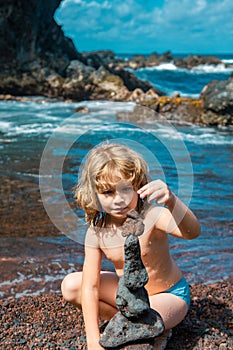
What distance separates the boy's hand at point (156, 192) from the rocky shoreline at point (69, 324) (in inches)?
40.9

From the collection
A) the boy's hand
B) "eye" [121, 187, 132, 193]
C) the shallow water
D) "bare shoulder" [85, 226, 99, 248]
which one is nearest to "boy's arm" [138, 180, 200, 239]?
the boy's hand

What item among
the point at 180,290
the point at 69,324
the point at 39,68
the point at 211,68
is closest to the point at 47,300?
the point at 69,324

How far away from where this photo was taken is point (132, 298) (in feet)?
8.52

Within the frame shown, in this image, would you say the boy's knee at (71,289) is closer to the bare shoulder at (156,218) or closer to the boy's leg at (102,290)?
the boy's leg at (102,290)

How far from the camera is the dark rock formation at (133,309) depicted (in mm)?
2547

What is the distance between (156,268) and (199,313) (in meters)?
0.68

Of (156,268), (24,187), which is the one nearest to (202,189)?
(24,187)

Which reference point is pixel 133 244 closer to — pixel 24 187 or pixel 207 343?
pixel 207 343

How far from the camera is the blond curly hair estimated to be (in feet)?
8.93

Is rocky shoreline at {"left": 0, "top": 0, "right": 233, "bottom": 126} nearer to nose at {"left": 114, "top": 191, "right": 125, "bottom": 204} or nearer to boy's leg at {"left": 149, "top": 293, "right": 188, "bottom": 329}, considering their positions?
boy's leg at {"left": 149, "top": 293, "right": 188, "bottom": 329}

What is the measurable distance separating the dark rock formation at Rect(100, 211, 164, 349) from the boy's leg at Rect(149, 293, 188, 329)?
15 centimetres

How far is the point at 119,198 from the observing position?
2738 mm

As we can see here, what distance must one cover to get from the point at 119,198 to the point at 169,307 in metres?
0.76

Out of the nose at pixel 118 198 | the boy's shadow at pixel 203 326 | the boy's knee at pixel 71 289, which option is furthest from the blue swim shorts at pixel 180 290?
the nose at pixel 118 198
